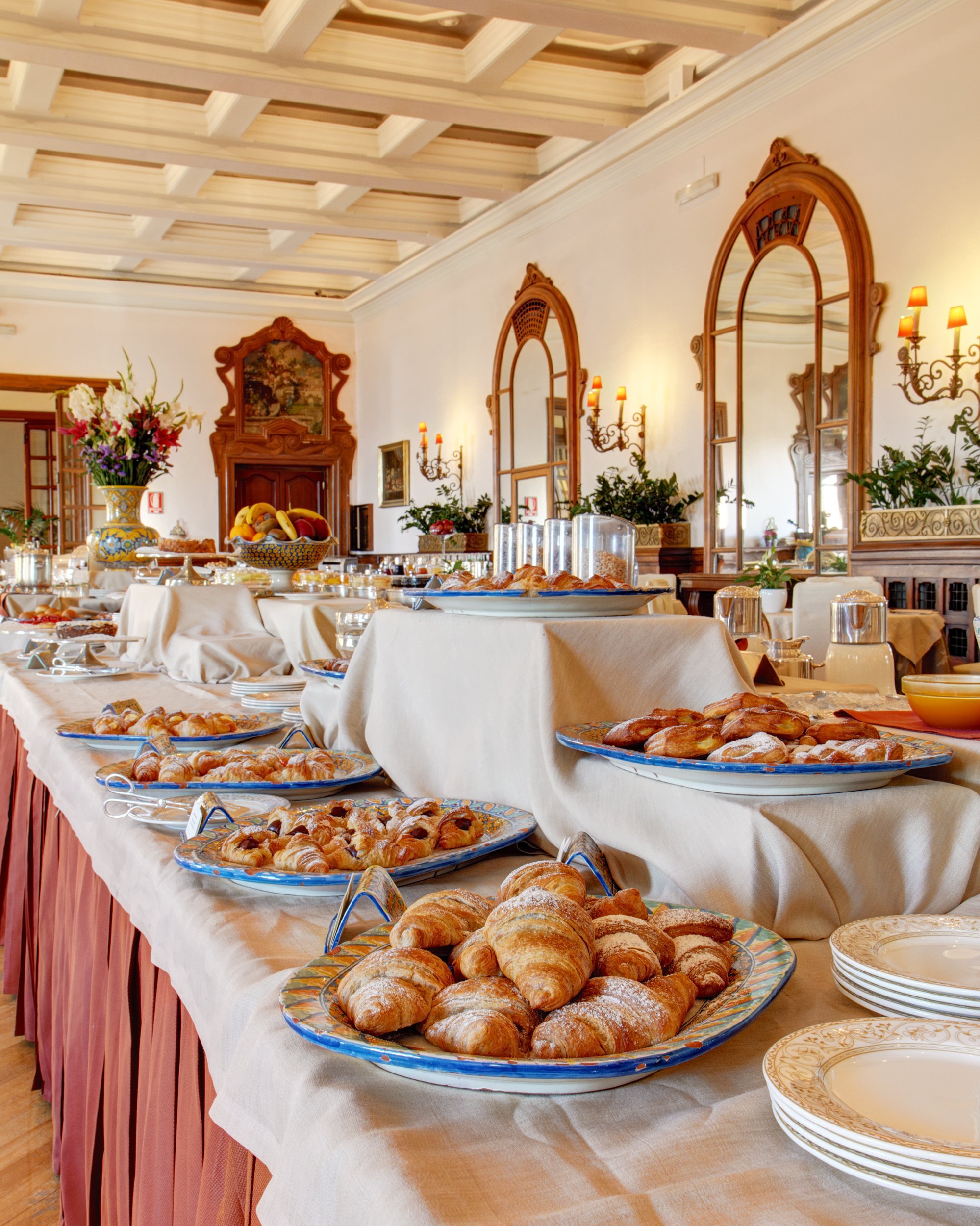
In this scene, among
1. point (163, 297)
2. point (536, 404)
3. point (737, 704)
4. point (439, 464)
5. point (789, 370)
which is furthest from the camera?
point (163, 297)

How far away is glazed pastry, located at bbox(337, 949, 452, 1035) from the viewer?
769 mm

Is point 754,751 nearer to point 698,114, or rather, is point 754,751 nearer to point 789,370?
point 789,370

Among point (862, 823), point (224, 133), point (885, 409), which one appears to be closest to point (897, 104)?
point (885, 409)

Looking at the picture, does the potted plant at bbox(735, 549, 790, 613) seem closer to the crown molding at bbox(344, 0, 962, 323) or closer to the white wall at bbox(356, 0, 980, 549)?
the white wall at bbox(356, 0, 980, 549)

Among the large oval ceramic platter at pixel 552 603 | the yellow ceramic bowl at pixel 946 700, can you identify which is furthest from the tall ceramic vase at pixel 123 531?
the yellow ceramic bowl at pixel 946 700

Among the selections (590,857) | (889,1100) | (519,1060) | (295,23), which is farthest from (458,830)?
(295,23)

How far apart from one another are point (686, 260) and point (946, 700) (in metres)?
8.27

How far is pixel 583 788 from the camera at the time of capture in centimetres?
134

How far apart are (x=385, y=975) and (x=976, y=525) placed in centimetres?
583

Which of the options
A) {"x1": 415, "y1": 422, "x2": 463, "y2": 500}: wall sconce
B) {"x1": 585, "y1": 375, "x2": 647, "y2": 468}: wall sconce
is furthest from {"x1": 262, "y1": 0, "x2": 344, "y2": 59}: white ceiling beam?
{"x1": 415, "y1": 422, "x2": 463, "y2": 500}: wall sconce

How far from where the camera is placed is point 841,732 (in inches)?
48.9

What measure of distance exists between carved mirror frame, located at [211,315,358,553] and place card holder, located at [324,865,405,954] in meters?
14.2

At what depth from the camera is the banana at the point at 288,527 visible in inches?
142

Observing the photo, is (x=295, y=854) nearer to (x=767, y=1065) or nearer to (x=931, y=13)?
(x=767, y=1065)
